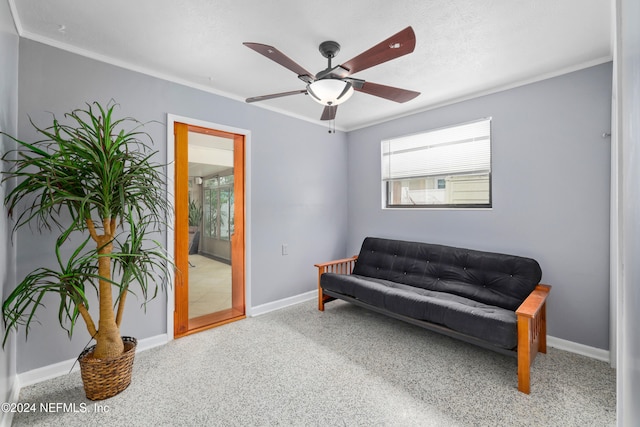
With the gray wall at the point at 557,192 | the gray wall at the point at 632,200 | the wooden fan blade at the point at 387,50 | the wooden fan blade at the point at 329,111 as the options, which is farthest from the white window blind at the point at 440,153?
the gray wall at the point at 632,200

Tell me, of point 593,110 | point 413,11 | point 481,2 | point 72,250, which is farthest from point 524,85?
point 72,250

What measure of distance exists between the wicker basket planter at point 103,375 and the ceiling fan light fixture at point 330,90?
7.29ft

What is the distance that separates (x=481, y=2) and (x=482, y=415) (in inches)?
101

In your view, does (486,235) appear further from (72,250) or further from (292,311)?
(72,250)

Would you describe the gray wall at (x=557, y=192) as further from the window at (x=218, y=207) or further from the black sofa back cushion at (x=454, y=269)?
the window at (x=218, y=207)

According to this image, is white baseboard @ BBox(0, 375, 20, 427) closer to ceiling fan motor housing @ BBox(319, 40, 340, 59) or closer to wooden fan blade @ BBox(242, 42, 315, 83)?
wooden fan blade @ BBox(242, 42, 315, 83)

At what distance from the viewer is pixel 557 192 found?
2615mm

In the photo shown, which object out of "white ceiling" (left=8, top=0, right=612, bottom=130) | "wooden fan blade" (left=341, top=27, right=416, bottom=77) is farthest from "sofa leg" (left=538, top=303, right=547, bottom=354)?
"wooden fan blade" (left=341, top=27, right=416, bottom=77)

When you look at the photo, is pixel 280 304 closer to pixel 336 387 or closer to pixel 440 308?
pixel 336 387

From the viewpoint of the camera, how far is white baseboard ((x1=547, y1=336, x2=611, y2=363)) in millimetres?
2355

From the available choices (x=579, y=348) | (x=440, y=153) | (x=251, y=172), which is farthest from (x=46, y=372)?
(x=579, y=348)

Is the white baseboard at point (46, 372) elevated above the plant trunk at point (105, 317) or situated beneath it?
situated beneath

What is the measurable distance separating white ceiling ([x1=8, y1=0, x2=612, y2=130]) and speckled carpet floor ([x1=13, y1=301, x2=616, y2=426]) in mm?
2528

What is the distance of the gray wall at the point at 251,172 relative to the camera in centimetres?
210
